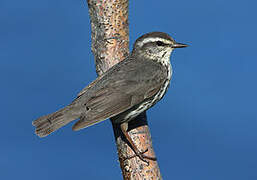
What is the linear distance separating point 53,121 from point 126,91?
1019 mm

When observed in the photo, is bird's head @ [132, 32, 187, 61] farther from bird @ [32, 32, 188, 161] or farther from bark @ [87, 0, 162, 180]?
bark @ [87, 0, 162, 180]

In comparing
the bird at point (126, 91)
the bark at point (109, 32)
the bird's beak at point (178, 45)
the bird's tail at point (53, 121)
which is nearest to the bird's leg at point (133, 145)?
the bird at point (126, 91)

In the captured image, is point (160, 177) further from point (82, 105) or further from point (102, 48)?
point (102, 48)

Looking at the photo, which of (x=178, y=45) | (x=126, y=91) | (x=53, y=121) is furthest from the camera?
(x=178, y=45)

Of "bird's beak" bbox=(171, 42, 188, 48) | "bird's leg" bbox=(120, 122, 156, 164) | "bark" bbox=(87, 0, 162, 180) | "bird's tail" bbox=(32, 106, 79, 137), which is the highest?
"bark" bbox=(87, 0, 162, 180)

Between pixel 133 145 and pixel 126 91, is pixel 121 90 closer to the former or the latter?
pixel 126 91

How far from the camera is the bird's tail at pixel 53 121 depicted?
583 centimetres

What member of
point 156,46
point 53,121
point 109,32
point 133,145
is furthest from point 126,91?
point 109,32

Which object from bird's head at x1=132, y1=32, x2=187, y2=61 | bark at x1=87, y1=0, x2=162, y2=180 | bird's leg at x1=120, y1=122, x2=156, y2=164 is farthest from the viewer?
bark at x1=87, y1=0, x2=162, y2=180

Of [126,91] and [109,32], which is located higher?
[109,32]

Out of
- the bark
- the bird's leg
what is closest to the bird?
the bird's leg

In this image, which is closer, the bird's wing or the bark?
the bird's wing

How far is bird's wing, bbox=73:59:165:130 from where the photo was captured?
5.81 metres

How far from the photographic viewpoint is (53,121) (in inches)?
231
